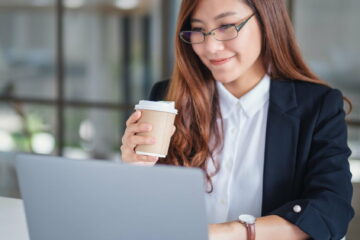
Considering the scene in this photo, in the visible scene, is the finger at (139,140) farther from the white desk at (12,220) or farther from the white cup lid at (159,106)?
the white desk at (12,220)

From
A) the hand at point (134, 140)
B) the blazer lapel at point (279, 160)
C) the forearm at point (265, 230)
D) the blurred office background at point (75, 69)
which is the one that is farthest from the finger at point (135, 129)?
the blurred office background at point (75, 69)

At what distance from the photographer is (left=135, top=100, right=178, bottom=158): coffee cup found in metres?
1.35

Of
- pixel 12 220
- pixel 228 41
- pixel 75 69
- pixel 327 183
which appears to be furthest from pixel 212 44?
pixel 75 69

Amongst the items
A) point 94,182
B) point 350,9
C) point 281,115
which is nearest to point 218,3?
point 281,115

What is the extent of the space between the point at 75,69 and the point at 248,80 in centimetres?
327

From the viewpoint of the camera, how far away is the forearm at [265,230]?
1228 millimetres

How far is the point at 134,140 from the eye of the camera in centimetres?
141

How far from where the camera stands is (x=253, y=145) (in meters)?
1.65

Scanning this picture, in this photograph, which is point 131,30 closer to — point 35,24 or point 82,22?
point 82,22

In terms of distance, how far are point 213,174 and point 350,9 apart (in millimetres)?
2083

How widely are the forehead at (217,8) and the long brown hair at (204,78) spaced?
0.02 meters

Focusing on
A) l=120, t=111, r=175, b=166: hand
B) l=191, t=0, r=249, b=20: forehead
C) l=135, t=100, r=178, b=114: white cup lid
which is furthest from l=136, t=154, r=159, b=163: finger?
l=191, t=0, r=249, b=20: forehead

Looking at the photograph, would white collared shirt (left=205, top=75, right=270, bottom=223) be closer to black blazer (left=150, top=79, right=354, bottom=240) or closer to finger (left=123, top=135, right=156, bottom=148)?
black blazer (left=150, top=79, right=354, bottom=240)

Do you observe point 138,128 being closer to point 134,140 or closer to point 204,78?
point 134,140
